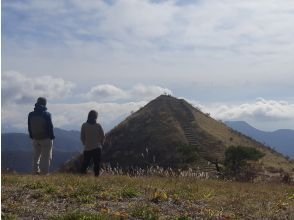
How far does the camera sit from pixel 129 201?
37.9 ft

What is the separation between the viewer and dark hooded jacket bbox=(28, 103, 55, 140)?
55.3 ft

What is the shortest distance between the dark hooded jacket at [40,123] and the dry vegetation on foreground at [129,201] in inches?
123

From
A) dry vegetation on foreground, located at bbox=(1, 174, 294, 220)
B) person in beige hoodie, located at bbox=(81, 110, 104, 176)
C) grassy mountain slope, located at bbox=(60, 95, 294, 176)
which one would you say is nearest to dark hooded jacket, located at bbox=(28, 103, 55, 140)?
person in beige hoodie, located at bbox=(81, 110, 104, 176)

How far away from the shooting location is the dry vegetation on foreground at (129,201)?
9.91m

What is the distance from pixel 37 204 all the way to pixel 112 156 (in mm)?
35182

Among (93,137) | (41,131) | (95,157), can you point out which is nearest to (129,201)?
(93,137)

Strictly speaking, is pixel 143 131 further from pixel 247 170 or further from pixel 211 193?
pixel 211 193

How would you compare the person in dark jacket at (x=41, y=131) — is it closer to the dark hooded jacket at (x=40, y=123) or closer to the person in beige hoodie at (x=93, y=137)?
the dark hooded jacket at (x=40, y=123)

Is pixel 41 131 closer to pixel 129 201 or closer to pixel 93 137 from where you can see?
pixel 93 137

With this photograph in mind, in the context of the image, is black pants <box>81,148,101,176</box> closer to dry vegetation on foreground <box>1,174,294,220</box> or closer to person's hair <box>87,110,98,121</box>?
person's hair <box>87,110,98,121</box>

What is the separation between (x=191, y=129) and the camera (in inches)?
1949

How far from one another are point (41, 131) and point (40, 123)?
27 centimetres

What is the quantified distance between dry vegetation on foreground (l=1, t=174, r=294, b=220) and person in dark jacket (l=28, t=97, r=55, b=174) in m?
3.16

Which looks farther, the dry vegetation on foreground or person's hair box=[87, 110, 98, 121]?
person's hair box=[87, 110, 98, 121]
